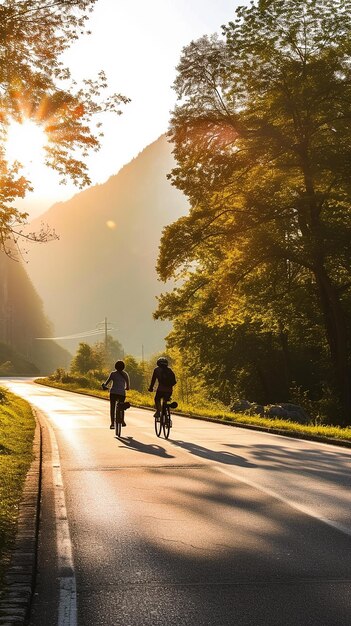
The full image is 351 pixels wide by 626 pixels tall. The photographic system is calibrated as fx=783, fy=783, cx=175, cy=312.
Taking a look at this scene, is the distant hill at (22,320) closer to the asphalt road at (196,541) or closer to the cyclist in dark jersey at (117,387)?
the cyclist in dark jersey at (117,387)

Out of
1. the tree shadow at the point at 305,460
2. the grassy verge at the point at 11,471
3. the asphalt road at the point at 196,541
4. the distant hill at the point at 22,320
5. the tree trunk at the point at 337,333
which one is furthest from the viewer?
the distant hill at the point at 22,320

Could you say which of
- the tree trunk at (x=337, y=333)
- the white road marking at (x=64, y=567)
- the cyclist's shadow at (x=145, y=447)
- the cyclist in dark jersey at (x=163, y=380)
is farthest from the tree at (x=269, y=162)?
the white road marking at (x=64, y=567)

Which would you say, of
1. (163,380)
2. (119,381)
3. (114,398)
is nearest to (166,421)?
(163,380)

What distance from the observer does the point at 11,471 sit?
11.3 metres

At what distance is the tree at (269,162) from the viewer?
26.0m

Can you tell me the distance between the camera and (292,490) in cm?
999

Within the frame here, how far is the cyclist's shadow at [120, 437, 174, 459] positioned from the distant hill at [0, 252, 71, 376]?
13521 cm

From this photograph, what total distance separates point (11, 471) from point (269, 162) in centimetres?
1936

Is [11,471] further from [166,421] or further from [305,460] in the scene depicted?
[166,421]

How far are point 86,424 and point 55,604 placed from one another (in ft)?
67.5

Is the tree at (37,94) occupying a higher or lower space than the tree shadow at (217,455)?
higher

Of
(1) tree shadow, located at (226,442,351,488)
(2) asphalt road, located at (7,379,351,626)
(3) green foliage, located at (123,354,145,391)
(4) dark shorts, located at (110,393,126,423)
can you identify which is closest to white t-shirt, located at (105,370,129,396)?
(4) dark shorts, located at (110,393,126,423)

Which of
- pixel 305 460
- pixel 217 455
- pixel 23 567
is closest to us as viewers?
pixel 23 567

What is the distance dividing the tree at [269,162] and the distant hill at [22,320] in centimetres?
12449
